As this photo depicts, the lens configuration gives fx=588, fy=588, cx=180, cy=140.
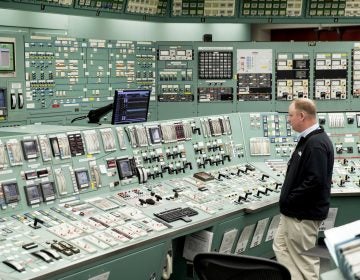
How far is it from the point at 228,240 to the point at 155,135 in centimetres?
104

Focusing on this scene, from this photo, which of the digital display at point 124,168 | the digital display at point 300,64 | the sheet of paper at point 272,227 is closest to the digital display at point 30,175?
the digital display at point 124,168

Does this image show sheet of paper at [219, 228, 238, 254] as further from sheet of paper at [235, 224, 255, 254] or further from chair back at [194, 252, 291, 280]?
chair back at [194, 252, 291, 280]

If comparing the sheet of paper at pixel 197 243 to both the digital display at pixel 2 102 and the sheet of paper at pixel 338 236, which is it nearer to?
the sheet of paper at pixel 338 236

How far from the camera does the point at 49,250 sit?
3309 millimetres

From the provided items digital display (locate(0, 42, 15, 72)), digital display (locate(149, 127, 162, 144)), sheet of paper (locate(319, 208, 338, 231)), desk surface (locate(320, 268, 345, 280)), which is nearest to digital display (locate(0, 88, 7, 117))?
digital display (locate(0, 42, 15, 72))

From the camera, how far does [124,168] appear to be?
4523mm

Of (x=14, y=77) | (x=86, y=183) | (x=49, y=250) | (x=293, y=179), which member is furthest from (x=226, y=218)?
(x=14, y=77)

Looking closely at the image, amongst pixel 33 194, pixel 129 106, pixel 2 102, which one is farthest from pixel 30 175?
pixel 2 102

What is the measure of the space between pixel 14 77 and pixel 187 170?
85.9 inches

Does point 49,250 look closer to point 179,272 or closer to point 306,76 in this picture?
point 179,272

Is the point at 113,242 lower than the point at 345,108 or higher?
lower

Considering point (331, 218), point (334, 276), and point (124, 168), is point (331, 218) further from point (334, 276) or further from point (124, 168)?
point (334, 276)

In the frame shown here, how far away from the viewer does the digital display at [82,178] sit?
13.7 ft

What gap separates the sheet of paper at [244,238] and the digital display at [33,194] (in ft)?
5.55
